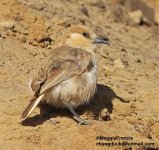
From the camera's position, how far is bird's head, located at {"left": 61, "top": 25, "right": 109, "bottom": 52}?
9883mm

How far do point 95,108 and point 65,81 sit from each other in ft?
2.98

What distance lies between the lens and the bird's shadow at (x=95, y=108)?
8773 millimetres

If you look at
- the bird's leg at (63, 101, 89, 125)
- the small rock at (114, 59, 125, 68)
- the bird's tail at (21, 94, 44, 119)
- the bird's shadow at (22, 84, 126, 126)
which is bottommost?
the small rock at (114, 59, 125, 68)

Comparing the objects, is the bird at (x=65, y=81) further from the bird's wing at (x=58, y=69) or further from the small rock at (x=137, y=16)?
the small rock at (x=137, y=16)

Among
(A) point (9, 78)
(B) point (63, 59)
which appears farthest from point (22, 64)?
(B) point (63, 59)

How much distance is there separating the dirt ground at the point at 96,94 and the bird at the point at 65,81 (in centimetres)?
26

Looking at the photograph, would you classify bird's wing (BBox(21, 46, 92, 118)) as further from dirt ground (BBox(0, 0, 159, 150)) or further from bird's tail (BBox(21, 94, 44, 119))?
dirt ground (BBox(0, 0, 159, 150))

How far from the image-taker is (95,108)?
9422mm

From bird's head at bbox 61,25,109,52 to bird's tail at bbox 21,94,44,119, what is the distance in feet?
5.21

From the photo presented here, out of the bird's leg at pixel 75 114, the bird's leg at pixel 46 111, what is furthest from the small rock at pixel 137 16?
the bird's leg at pixel 75 114

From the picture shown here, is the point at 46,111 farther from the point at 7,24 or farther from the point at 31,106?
the point at 7,24

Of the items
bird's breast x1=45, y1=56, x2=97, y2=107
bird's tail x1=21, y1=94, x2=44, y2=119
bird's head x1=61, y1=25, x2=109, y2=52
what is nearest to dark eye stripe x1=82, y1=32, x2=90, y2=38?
bird's head x1=61, y1=25, x2=109, y2=52

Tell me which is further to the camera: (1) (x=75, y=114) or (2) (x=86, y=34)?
(2) (x=86, y=34)

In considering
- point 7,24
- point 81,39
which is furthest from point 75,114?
point 7,24
